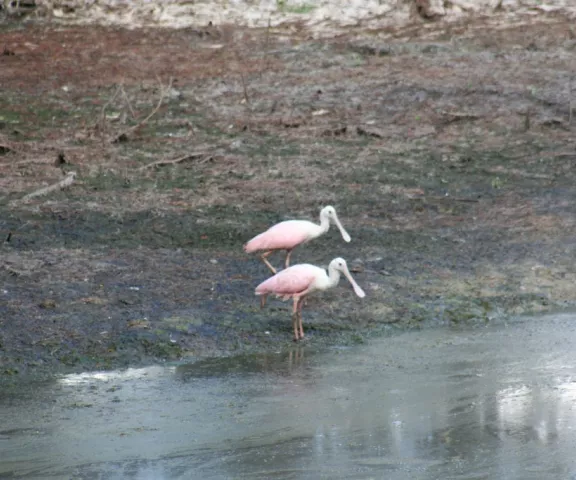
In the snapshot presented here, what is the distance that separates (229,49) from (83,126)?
3.21 m

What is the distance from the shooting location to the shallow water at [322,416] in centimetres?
606

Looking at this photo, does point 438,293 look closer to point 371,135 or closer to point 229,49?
point 371,135

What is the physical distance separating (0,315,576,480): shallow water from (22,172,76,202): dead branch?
4.08 metres

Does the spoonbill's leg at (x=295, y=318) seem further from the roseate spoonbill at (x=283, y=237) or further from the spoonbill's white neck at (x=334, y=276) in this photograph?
the roseate spoonbill at (x=283, y=237)

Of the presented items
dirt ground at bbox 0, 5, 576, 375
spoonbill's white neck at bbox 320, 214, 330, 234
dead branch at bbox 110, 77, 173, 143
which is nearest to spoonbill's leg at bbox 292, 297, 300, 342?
dirt ground at bbox 0, 5, 576, 375

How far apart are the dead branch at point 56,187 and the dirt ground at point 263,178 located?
0.03m

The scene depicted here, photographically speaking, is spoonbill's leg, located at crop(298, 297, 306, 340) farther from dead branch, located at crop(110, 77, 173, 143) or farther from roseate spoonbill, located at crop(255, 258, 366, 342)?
dead branch, located at crop(110, 77, 173, 143)

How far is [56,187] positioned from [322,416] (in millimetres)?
5640

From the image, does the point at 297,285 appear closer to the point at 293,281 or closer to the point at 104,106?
the point at 293,281

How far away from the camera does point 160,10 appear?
18.2 metres

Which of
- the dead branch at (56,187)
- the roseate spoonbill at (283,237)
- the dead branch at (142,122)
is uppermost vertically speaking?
the roseate spoonbill at (283,237)

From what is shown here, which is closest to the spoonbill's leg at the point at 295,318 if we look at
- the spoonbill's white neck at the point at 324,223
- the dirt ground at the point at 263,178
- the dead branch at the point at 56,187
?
the dirt ground at the point at 263,178

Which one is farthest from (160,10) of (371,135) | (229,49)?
(371,135)

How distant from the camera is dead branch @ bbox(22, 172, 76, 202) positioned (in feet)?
37.9
